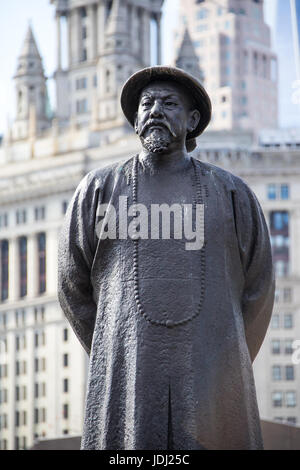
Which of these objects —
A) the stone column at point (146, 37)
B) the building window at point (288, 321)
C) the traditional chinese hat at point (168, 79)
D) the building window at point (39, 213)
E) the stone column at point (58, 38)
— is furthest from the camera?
the stone column at point (58, 38)

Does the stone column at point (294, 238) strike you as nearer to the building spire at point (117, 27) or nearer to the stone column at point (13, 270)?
the stone column at point (13, 270)

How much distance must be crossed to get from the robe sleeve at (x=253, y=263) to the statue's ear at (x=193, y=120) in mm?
635

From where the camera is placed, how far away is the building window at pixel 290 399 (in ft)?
306

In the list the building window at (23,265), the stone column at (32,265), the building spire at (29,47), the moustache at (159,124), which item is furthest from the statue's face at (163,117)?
the building spire at (29,47)

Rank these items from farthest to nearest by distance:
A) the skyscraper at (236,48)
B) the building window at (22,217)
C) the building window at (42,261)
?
the skyscraper at (236,48), the building window at (22,217), the building window at (42,261)

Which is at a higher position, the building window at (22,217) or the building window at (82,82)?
the building window at (82,82)

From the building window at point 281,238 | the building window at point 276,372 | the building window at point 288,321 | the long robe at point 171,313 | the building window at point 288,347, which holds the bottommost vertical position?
the long robe at point 171,313

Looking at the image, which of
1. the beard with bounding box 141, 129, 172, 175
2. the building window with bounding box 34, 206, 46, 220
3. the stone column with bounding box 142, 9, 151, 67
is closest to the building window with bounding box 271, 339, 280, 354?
the building window with bounding box 34, 206, 46, 220

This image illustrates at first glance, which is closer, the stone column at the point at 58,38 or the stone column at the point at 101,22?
the stone column at the point at 101,22

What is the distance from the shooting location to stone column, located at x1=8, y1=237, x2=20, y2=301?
353ft

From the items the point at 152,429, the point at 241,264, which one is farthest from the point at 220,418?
the point at 241,264

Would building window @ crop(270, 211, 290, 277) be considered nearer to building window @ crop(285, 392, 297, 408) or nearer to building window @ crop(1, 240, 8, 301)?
building window @ crop(285, 392, 297, 408)

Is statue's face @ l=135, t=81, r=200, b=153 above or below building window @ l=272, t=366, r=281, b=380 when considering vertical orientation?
below

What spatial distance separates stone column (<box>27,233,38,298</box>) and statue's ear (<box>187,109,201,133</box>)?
93.7m
